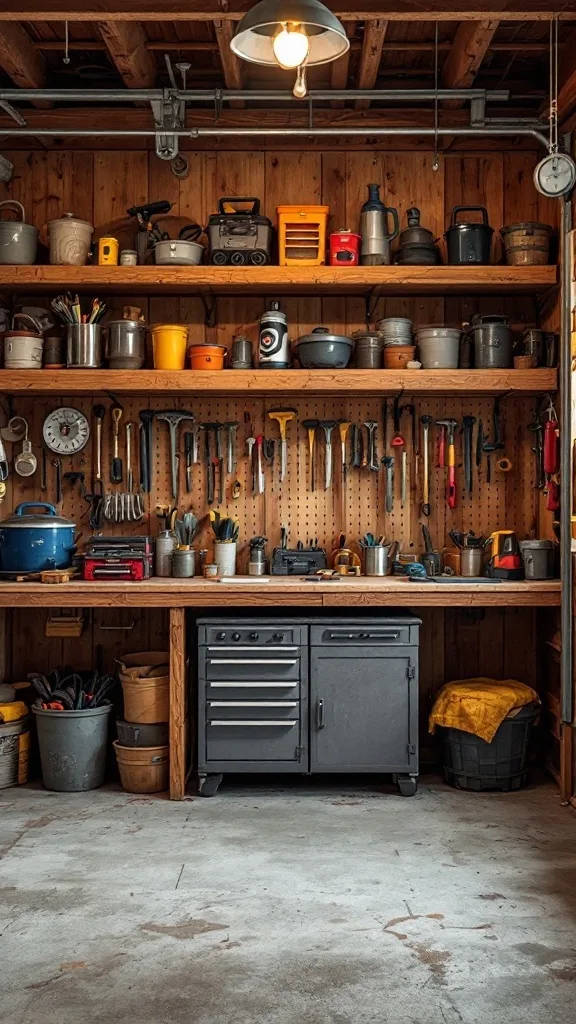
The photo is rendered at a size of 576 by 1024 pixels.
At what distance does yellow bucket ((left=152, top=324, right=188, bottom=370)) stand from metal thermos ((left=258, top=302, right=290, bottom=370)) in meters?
0.40

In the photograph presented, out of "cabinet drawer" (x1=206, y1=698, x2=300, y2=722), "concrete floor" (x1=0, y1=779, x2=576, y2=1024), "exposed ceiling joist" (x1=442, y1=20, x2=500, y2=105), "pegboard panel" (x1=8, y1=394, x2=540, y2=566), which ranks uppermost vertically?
"exposed ceiling joist" (x1=442, y1=20, x2=500, y2=105)

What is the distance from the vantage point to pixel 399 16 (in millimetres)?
3500

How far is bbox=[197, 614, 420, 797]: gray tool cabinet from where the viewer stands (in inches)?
163

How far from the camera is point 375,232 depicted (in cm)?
451

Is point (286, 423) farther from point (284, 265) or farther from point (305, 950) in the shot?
point (305, 950)

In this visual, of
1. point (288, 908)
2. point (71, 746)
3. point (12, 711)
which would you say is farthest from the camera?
point (12, 711)

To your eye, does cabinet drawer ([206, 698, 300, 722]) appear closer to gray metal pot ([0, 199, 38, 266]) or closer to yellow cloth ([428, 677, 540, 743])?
yellow cloth ([428, 677, 540, 743])

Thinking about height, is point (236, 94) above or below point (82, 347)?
above

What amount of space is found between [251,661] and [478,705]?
105cm

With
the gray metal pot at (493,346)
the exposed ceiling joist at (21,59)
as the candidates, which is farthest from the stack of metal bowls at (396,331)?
the exposed ceiling joist at (21,59)

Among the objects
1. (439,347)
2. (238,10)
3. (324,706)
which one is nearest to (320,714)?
(324,706)

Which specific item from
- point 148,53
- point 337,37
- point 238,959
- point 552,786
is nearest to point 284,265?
point 148,53

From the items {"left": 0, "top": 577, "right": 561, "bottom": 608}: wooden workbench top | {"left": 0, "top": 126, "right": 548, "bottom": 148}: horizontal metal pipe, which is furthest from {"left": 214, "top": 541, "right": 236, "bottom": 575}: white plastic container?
{"left": 0, "top": 126, "right": 548, "bottom": 148}: horizontal metal pipe

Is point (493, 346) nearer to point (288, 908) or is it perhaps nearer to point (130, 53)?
point (130, 53)
